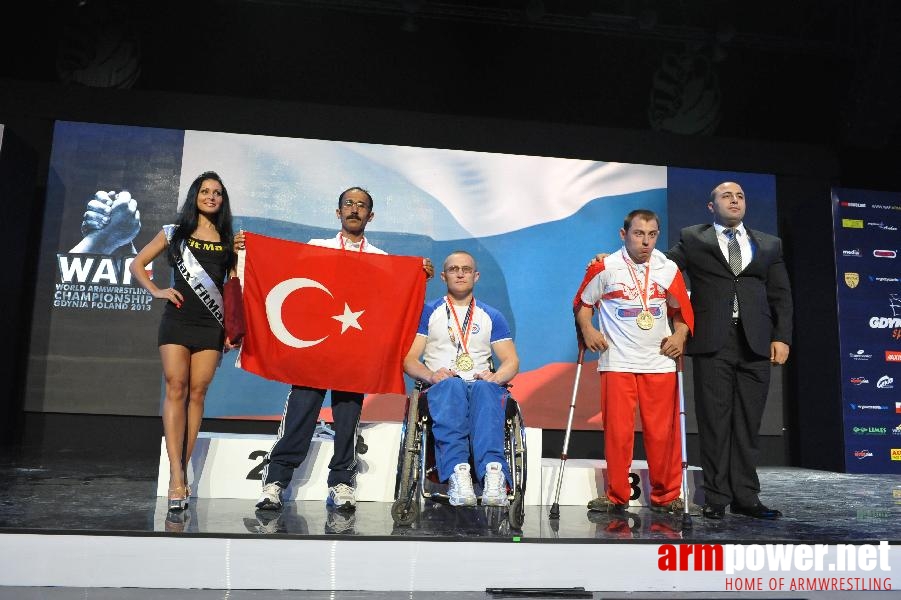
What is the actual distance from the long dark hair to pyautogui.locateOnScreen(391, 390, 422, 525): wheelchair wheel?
111 cm

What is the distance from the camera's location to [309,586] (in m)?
2.48

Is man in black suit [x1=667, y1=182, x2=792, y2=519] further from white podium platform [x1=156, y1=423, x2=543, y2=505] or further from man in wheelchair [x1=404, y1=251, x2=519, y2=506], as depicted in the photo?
man in wheelchair [x1=404, y1=251, x2=519, y2=506]

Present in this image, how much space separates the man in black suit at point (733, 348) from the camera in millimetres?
3455

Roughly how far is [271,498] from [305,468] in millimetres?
510

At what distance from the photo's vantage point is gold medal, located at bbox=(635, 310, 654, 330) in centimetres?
342

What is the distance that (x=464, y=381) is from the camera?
3045 mm

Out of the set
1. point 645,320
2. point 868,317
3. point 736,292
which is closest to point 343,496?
point 645,320

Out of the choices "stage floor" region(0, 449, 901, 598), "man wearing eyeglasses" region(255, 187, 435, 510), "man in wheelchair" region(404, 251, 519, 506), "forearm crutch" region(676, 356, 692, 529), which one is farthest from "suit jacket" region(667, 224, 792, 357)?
"man wearing eyeglasses" region(255, 187, 435, 510)

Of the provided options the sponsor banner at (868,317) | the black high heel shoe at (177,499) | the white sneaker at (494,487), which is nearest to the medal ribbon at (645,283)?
the white sneaker at (494,487)

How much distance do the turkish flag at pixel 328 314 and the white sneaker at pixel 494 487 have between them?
2.51ft

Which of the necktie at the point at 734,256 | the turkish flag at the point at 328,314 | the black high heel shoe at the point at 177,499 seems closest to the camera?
the black high heel shoe at the point at 177,499

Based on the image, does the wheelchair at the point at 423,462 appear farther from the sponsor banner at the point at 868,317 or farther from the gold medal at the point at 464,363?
the sponsor banner at the point at 868,317

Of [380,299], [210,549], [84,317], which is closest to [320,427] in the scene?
[380,299]

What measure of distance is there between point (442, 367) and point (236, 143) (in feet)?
12.2
